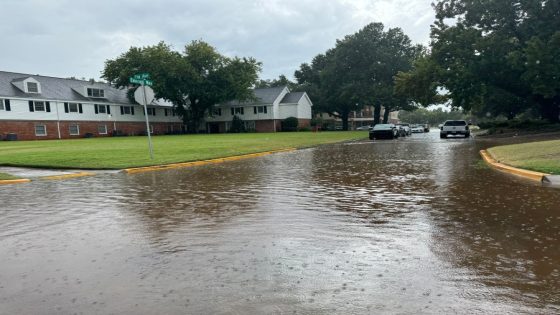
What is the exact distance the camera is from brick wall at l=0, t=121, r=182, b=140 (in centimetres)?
4628

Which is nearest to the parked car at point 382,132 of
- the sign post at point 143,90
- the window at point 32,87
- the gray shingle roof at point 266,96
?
the sign post at point 143,90

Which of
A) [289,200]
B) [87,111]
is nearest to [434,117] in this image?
[87,111]

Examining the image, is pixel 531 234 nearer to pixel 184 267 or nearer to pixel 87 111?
pixel 184 267

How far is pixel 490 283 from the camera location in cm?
404

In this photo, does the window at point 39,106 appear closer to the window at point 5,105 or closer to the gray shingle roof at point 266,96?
the window at point 5,105

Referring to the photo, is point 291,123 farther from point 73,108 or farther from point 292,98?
point 73,108

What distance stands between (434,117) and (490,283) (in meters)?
164

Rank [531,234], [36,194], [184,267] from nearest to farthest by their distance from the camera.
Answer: [184,267], [531,234], [36,194]

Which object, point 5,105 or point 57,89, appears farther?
point 57,89

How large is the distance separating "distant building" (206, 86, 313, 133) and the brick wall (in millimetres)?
8380

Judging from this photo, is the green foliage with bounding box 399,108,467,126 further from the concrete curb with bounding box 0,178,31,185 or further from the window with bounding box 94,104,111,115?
the concrete curb with bounding box 0,178,31,185

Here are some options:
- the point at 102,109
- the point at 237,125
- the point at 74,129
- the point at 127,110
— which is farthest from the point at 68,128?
the point at 237,125

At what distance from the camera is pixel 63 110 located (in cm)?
5181

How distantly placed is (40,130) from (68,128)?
3.79m
